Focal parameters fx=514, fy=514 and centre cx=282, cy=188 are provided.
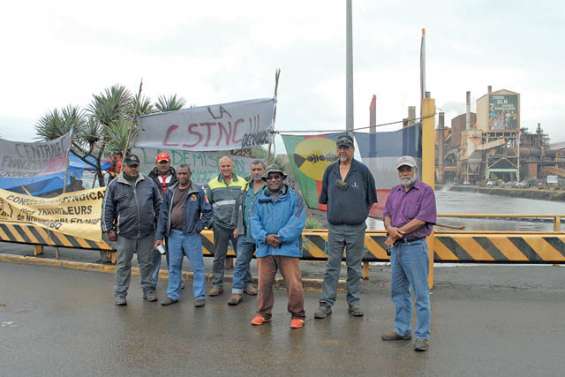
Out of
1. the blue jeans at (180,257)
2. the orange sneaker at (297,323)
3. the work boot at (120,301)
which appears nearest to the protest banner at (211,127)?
the blue jeans at (180,257)

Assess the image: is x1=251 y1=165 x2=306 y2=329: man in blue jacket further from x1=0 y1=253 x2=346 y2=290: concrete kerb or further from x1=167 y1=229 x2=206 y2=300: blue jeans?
x1=0 y1=253 x2=346 y2=290: concrete kerb

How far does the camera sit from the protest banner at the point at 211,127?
7410mm

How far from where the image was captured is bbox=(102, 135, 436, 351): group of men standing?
4.61m

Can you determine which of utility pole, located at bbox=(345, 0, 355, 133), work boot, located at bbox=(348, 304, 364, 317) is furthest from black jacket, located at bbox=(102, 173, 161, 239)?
utility pole, located at bbox=(345, 0, 355, 133)

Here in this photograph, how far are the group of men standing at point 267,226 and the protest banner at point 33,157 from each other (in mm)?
3531

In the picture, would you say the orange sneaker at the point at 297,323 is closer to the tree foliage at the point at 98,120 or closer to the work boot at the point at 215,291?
the work boot at the point at 215,291

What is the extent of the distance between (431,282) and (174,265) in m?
3.36

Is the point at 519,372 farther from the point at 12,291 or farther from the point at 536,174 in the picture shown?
the point at 536,174

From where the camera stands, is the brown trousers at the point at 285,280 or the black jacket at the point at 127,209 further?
the black jacket at the point at 127,209

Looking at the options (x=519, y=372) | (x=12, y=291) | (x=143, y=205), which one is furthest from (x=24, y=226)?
(x=519, y=372)

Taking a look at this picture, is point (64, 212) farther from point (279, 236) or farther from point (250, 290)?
point (279, 236)

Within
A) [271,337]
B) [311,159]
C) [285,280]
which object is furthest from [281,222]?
[311,159]

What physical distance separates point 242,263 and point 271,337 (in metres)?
1.57

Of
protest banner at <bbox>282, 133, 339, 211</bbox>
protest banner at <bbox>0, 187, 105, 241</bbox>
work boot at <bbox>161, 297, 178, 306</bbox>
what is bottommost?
work boot at <bbox>161, 297, 178, 306</bbox>
